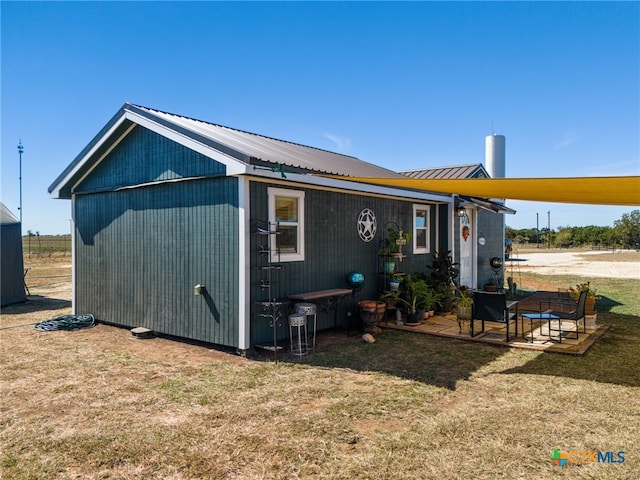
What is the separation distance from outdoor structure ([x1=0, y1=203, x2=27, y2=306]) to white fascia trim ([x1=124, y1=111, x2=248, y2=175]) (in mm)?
6722

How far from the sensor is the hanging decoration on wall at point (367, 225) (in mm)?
7750

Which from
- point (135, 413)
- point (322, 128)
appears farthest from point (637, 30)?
point (135, 413)

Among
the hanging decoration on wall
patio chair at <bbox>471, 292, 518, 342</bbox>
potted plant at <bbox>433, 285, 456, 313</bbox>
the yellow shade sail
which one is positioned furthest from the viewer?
potted plant at <bbox>433, 285, 456, 313</bbox>

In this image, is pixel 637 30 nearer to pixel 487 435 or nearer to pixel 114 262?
pixel 487 435

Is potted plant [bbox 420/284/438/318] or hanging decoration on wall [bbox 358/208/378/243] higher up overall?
hanging decoration on wall [bbox 358/208/378/243]

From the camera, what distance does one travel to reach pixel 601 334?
6.43 meters

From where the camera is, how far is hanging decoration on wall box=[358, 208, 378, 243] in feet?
25.4

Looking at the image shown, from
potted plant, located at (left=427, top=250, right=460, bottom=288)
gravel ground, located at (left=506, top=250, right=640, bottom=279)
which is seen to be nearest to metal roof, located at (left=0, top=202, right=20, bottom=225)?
potted plant, located at (left=427, top=250, right=460, bottom=288)

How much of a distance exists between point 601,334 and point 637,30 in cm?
605

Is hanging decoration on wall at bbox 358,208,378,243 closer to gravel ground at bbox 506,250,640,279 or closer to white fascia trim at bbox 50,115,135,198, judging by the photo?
white fascia trim at bbox 50,115,135,198

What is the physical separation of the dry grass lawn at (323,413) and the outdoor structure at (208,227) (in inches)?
33.1

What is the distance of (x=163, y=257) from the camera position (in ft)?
22.1

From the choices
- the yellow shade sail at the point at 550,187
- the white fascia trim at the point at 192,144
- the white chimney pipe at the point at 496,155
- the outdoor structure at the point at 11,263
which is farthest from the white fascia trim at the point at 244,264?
the white chimney pipe at the point at 496,155

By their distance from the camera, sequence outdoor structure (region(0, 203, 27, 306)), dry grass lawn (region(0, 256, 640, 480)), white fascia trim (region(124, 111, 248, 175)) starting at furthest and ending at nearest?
1. outdoor structure (region(0, 203, 27, 306))
2. white fascia trim (region(124, 111, 248, 175))
3. dry grass lawn (region(0, 256, 640, 480))
